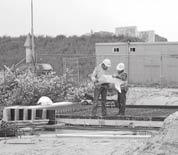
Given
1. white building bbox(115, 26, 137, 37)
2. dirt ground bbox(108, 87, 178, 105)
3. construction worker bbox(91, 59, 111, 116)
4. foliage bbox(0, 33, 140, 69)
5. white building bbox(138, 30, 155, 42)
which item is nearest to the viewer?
construction worker bbox(91, 59, 111, 116)

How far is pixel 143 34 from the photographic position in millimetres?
46125

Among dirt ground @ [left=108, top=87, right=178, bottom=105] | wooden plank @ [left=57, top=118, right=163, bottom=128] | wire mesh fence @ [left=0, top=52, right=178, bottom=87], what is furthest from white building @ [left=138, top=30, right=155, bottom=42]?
wooden plank @ [left=57, top=118, right=163, bottom=128]

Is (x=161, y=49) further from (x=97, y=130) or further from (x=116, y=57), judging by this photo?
(x=97, y=130)

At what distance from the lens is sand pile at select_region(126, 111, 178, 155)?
6.18 meters

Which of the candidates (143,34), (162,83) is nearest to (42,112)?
(162,83)

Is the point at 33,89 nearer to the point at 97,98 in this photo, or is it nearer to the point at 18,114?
the point at 97,98

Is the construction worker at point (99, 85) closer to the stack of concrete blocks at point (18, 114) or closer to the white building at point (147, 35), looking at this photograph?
the stack of concrete blocks at point (18, 114)

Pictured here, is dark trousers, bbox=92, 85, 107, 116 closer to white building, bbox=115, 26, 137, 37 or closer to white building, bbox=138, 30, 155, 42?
white building, bbox=138, 30, 155, 42

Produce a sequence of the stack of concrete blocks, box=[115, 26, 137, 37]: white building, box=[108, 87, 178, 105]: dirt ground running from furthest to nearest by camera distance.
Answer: box=[115, 26, 137, 37]: white building → box=[108, 87, 178, 105]: dirt ground → the stack of concrete blocks

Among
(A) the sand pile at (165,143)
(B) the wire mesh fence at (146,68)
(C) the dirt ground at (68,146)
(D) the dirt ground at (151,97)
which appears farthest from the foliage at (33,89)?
(A) the sand pile at (165,143)

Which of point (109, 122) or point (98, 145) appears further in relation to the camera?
point (109, 122)

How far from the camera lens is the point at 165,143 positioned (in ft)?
20.8

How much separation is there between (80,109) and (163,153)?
8.57 metres

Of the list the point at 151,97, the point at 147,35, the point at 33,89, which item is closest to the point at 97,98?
the point at 33,89
